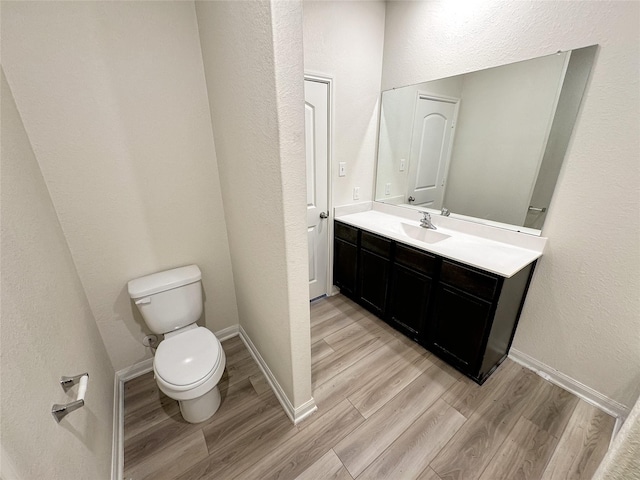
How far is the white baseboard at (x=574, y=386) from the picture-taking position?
1.49 meters

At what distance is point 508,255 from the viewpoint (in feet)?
5.30

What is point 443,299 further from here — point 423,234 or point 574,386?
point 574,386

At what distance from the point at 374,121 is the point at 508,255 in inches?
63.9

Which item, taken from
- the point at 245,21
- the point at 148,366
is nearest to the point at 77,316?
the point at 148,366

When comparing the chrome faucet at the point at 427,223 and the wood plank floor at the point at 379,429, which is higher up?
the chrome faucet at the point at 427,223

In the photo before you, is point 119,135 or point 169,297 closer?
point 119,135

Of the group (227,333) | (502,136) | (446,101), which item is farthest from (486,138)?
(227,333)

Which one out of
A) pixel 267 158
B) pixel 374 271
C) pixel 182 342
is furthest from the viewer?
pixel 374 271

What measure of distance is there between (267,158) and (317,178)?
1244 mm

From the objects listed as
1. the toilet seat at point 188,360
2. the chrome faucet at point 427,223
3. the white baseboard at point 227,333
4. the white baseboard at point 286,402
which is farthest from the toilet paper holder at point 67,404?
the chrome faucet at point 427,223

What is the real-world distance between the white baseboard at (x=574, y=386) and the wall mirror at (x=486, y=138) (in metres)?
0.92

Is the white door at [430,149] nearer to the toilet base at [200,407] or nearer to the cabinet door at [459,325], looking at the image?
the cabinet door at [459,325]

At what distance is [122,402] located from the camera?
64.1 inches

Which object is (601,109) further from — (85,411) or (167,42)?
(85,411)
